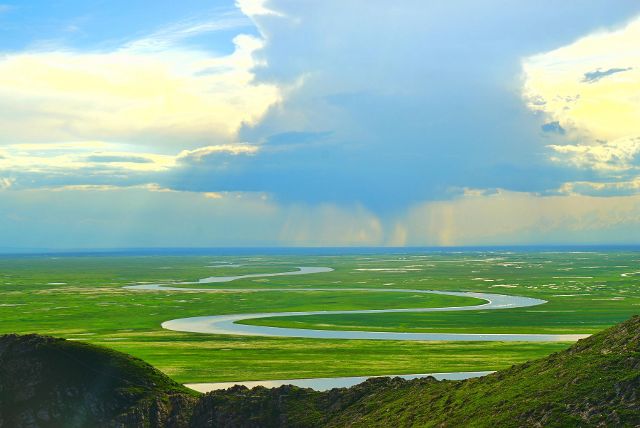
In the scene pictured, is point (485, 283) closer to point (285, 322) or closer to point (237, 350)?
point (285, 322)

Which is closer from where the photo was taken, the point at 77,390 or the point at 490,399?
the point at 490,399

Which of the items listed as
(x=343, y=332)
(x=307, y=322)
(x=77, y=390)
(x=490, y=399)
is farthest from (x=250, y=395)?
(x=307, y=322)

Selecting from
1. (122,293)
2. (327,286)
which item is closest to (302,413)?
(122,293)

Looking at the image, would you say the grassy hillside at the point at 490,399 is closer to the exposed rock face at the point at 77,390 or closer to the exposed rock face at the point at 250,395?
the exposed rock face at the point at 250,395

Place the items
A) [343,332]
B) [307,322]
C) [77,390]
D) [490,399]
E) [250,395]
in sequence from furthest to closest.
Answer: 1. [307,322]
2. [343,332]
3. [250,395]
4. [77,390]
5. [490,399]

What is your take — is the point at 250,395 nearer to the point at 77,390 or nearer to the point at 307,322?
the point at 77,390

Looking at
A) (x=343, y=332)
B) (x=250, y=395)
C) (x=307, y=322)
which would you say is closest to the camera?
(x=250, y=395)

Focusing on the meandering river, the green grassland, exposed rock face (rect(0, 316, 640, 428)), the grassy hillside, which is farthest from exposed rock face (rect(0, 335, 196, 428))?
A: the meandering river
